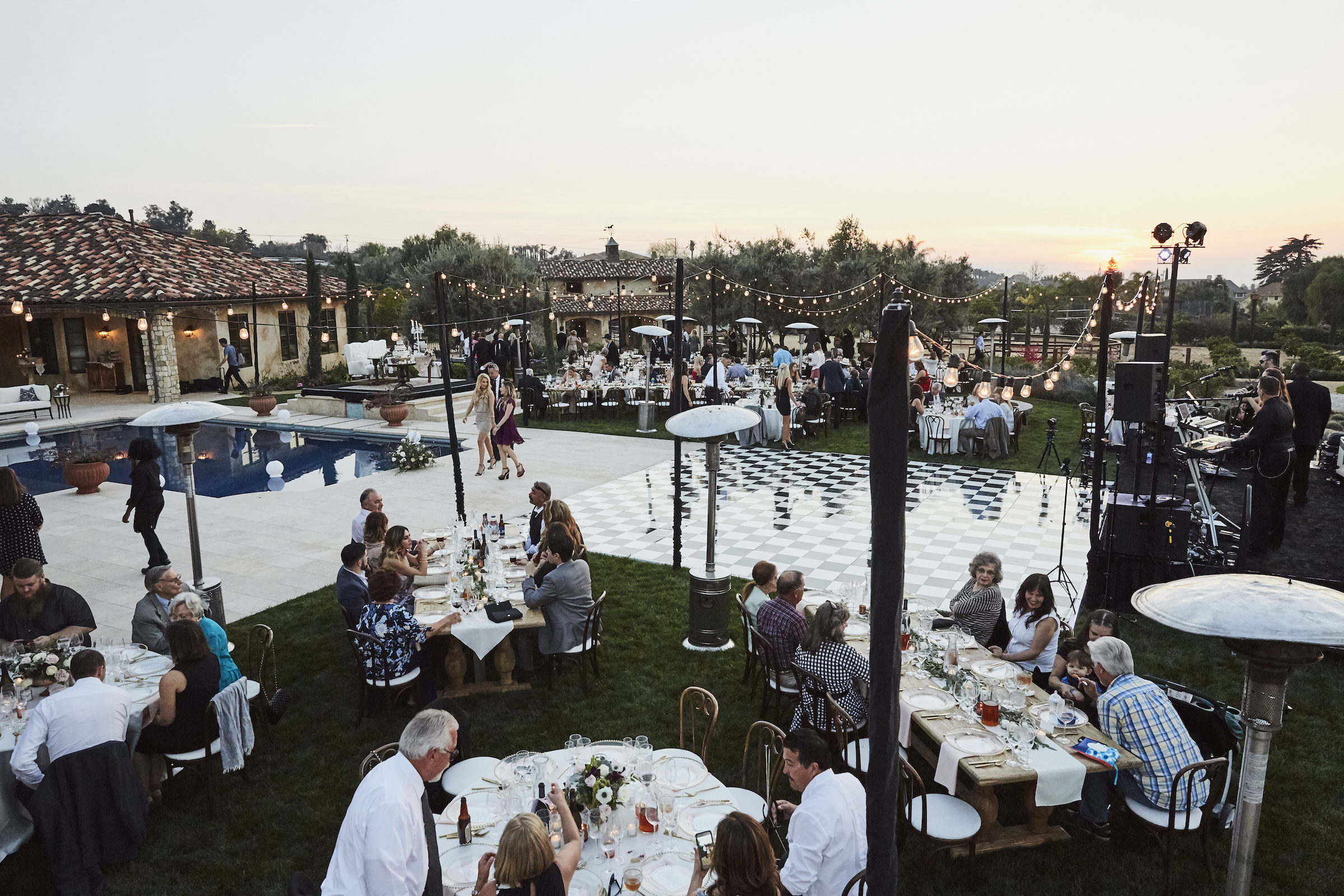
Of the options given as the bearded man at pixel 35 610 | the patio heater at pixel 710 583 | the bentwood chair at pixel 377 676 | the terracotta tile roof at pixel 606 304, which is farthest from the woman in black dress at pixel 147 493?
the terracotta tile roof at pixel 606 304

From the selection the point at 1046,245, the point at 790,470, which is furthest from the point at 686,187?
the point at 790,470

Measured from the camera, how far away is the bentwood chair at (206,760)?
4867mm

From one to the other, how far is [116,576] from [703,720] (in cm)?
749

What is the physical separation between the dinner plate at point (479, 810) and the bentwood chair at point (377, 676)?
6.61 feet

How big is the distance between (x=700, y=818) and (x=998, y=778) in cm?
159

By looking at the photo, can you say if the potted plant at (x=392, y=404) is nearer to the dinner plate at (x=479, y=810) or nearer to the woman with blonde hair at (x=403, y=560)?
the woman with blonde hair at (x=403, y=560)

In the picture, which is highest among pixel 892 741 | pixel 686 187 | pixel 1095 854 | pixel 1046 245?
pixel 686 187

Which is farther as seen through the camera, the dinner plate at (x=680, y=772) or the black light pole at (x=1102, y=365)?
the black light pole at (x=1102, y=365)

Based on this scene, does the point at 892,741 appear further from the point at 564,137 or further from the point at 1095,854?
the point at 564,137

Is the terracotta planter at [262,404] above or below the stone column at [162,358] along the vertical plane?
below

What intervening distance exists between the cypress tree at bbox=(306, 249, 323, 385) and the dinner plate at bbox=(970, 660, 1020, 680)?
24.2 metres

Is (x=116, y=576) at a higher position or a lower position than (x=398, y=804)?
lower

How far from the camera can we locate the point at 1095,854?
4.43m

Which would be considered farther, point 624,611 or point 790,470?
point 790,470
